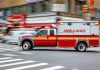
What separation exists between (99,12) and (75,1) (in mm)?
6292

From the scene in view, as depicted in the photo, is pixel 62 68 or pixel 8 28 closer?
pixel 62 68

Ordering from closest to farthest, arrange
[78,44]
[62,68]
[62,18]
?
[62,68], [78,44], [62,18]

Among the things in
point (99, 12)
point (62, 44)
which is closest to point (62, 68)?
point (62, 44)

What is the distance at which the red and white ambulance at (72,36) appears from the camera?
1117 inches

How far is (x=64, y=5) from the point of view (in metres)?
50.0

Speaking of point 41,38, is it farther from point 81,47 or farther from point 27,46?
point 81,47

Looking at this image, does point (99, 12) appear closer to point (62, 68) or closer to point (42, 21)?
point (42, 21)

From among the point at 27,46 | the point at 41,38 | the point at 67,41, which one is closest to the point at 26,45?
the point at 27,46

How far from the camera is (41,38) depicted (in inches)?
1143

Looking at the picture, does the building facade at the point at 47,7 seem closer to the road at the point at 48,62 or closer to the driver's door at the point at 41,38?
the road at the point at 48,62

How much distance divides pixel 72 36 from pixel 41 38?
2495 mm

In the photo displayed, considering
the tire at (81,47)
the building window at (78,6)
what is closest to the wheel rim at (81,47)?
the tire at (81,47)

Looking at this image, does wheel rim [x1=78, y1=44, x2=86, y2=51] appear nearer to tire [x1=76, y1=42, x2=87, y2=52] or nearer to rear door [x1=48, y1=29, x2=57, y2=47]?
tire [x1=76, y1=42, x2=87, y2=52]

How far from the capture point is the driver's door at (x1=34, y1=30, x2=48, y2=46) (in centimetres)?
2892
